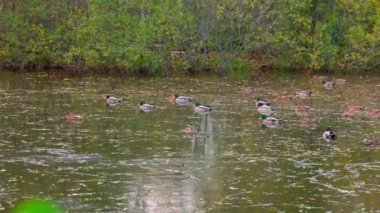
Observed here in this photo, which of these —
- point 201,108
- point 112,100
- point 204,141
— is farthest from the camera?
point 112,100

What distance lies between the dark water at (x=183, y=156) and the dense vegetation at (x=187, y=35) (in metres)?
8.33

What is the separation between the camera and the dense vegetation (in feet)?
115

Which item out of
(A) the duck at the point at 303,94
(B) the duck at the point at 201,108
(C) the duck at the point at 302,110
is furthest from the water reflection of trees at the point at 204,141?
(A) the duck at the point at 303,94

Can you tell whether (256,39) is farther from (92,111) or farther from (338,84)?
(92,111)

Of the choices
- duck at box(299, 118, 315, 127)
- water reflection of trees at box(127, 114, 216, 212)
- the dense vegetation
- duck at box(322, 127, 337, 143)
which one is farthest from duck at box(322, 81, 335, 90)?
water reflection of trees at box(127, 114, 216, 212)

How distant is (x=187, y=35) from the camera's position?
36.0 metres

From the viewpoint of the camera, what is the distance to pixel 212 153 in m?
16.6

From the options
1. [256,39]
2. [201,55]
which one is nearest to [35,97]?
[201,55]

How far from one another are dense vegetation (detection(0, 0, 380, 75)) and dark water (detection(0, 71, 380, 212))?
8329 millimetres

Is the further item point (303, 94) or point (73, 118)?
point (303, 94)

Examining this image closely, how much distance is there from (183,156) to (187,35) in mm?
20320

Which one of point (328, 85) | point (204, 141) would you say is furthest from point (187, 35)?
point (204, 141)

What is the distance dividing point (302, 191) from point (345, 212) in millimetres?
1431

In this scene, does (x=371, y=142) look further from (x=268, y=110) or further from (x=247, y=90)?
(x=247, y=90)
